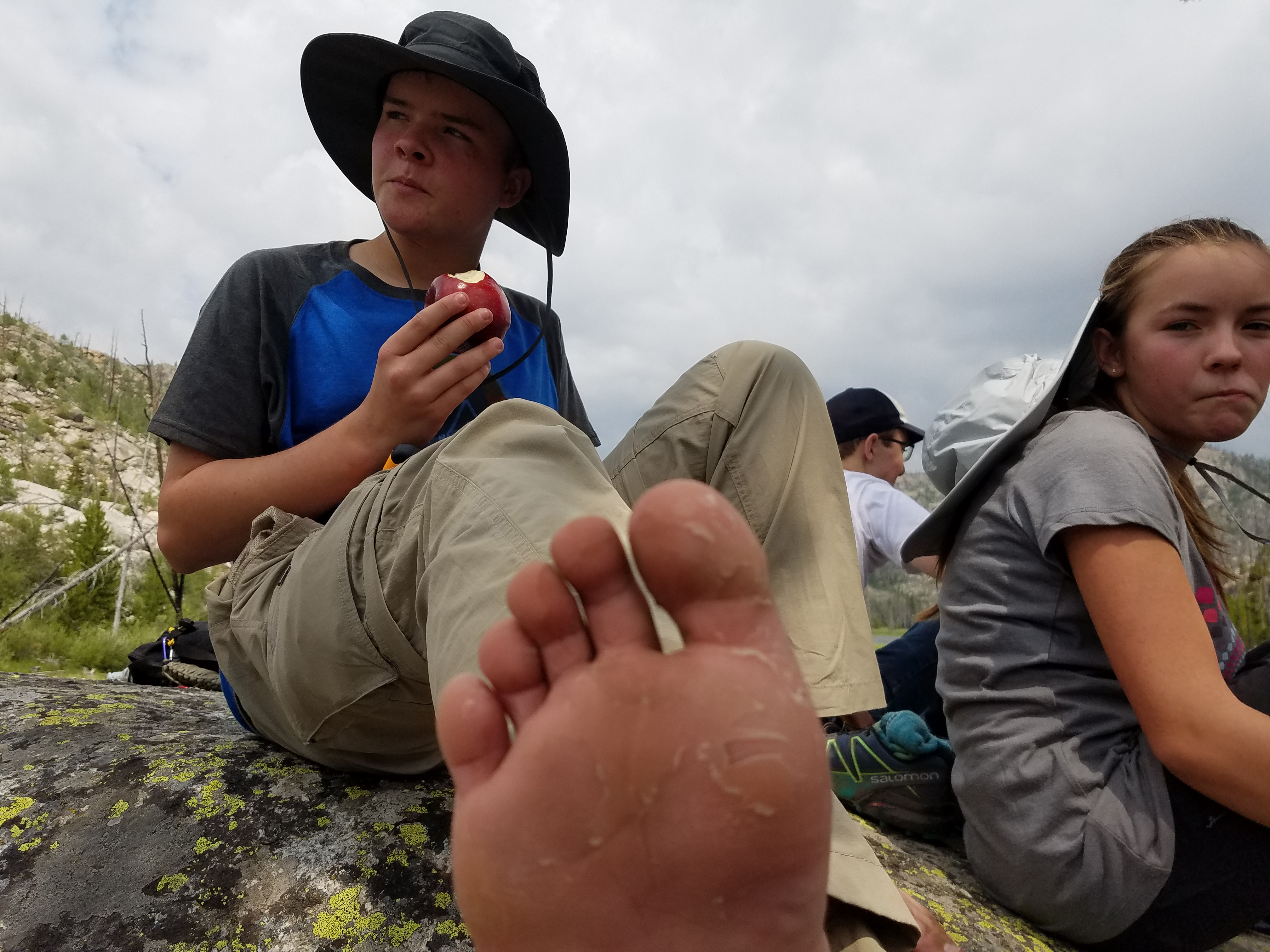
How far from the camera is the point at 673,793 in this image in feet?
1.95

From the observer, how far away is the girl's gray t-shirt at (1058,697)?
4.11 ft

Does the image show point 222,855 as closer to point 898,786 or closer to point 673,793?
point 673,793

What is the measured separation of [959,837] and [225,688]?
5.64 ft

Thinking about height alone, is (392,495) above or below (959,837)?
above

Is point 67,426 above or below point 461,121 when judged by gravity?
below

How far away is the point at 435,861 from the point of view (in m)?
1.17

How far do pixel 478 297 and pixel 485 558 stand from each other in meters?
0.83

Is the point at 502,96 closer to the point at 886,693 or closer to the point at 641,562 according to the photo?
the point at 641,562

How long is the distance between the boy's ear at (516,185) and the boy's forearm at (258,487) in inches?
35.7

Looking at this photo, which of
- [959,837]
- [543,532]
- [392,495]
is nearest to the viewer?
[543,532]

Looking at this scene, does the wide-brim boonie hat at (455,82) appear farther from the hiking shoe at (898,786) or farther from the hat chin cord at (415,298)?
the hiking shoe at (898,786)

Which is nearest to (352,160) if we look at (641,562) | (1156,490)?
(641,562)

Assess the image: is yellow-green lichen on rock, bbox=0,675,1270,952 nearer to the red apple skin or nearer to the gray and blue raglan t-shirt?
the gray and blue raglan t-shirt

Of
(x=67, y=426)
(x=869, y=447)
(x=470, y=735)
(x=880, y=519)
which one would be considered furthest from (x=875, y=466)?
(x=67, y=426)
